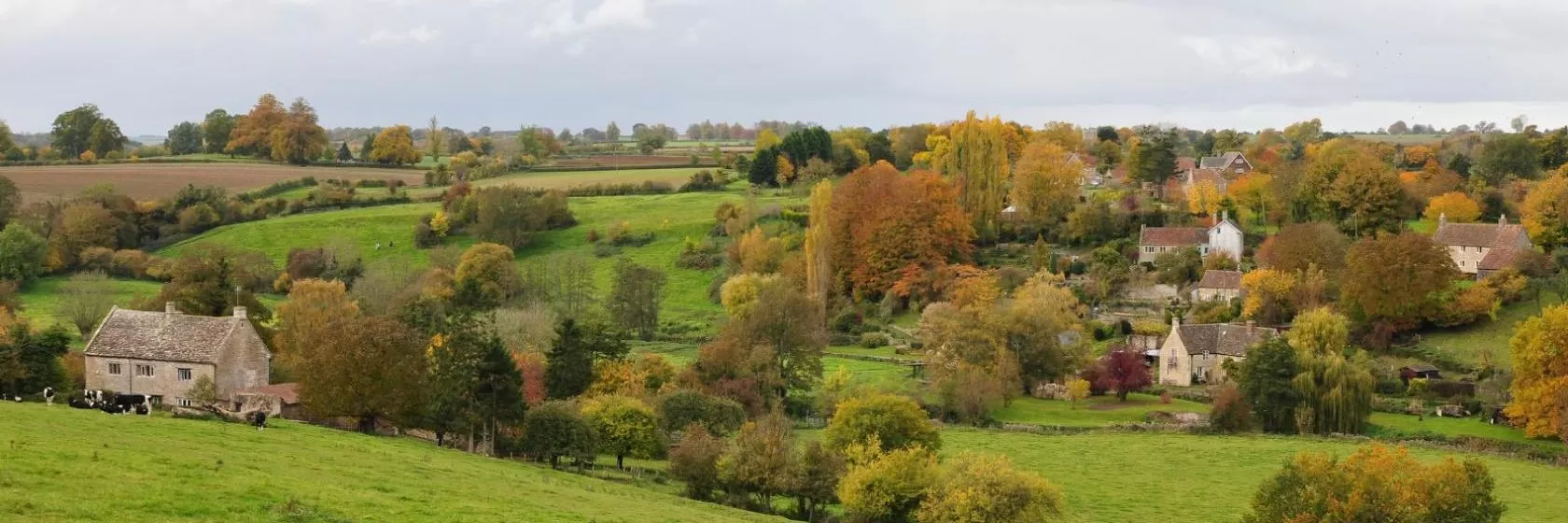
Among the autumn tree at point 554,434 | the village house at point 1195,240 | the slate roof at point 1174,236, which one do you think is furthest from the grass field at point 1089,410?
the autumn tree at point 554,434

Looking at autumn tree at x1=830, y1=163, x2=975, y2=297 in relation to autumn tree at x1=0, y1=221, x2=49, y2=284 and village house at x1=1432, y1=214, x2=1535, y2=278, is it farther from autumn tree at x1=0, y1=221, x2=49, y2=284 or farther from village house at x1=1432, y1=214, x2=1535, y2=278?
autumn tree at x1=0, y1=221, x2=49, y2=284

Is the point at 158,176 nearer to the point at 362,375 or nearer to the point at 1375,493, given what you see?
the point at 362,375

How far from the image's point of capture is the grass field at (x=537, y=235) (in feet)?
316

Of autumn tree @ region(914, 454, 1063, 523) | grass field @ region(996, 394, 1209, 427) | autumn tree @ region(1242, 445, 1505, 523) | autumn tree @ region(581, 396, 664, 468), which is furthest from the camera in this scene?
grass field @ region(996, 394, 1209, 427)

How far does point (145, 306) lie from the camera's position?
64188 millimetres

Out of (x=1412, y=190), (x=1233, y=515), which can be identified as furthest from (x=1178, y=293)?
(x=1233, y=515)

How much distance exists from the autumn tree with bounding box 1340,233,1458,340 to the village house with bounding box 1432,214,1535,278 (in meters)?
6.52

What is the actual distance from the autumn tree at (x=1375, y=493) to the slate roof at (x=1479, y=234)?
44.9m

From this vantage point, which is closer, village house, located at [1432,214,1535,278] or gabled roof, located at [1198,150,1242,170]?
village house, located at [1432,214,1535,278]

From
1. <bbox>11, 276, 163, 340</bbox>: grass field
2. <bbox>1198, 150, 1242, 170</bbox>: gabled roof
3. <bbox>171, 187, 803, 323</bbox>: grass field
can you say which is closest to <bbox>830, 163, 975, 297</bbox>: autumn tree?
<bbox>171, 187, 803, 323</bbox>: grass field

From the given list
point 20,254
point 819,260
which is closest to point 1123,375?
point 819,260

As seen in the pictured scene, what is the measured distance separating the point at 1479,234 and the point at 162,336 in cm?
6388

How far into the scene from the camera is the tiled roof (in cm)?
4580

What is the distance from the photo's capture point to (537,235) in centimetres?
10319
